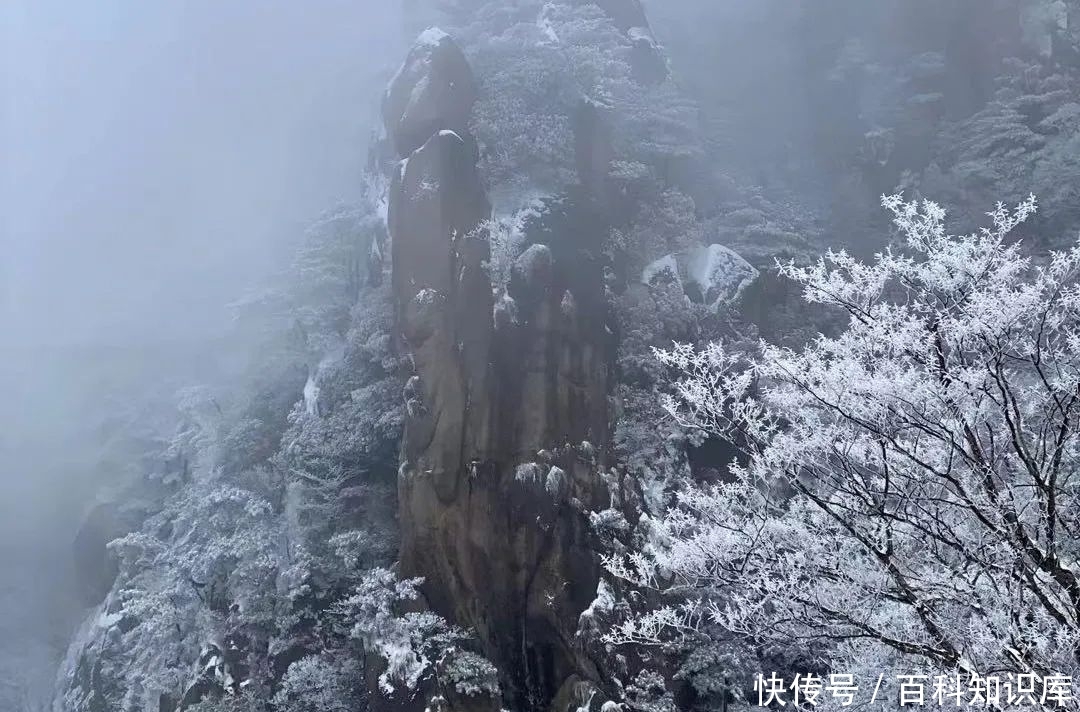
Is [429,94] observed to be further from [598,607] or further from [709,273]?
[598,607]

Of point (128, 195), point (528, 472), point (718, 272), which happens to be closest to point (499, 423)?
point (528, 472)

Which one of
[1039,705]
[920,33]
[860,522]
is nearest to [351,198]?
[920,33]

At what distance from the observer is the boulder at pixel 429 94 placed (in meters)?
15.5

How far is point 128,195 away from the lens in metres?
28.9

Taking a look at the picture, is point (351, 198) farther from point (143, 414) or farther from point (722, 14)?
point (722, 14)

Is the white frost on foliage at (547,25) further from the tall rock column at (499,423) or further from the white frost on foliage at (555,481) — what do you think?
the white frost on foliage at (555,481)

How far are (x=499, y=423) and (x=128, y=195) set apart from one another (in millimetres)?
24110

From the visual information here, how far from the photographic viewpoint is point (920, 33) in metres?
21.1

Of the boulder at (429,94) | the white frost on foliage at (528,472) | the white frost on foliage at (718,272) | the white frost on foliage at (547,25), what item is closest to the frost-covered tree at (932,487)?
the white frost on foliage at (528,472)

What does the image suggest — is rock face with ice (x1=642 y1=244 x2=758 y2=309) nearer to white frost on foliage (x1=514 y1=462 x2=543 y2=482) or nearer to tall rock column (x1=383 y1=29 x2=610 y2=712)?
tall rock column (x1=383 y1=29 x2=610 y2=712)

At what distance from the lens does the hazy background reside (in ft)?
70.9

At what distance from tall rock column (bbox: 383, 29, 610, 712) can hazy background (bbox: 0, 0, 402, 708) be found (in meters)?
10.1

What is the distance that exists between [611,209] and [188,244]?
733 inches

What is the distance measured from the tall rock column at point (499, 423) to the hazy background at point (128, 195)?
1006 cm
